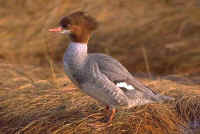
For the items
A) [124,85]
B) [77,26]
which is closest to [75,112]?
[124,85]

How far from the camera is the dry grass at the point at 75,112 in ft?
12.4

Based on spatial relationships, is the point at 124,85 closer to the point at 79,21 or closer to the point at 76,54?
the point at 76,54

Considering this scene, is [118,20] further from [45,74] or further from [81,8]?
[45,74]

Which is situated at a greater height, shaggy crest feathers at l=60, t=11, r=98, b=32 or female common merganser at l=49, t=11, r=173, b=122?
shaggy crest feathers at l=60, t=11, r=98, b=32

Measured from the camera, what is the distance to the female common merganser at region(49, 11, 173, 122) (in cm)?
340

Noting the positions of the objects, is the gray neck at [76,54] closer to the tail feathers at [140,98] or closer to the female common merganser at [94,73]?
the female common merganser at [94,73]

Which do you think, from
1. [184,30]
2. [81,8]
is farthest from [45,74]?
[184,30]

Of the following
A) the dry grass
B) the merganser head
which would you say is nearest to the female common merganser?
the merganser head

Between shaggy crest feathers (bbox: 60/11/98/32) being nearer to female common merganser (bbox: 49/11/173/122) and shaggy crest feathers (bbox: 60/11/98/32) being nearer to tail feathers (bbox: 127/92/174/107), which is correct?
female common merganser (bbox: 49/11/173/122)

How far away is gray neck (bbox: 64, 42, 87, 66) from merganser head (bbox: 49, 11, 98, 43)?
0.05 meters

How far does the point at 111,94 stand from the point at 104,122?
0.46 metres

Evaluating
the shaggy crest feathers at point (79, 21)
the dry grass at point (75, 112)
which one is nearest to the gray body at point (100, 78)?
the shaggy crest feathers at point (79, 21)

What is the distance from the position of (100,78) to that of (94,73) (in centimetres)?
6

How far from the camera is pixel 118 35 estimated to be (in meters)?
7.50
